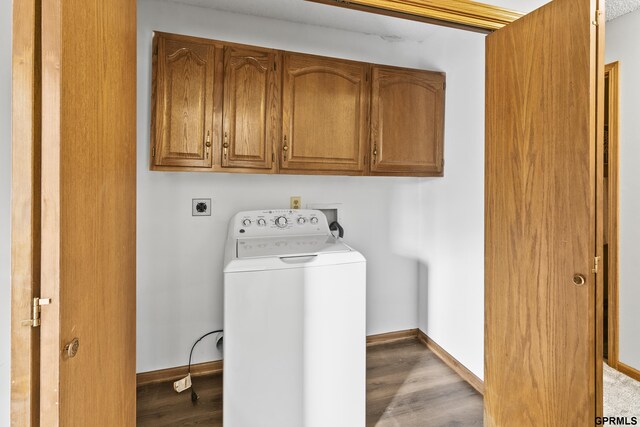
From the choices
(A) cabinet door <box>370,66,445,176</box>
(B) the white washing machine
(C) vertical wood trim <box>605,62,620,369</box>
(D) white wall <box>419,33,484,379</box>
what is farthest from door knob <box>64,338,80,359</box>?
(C) vertical wood trim <box>605,62,620,369</box>

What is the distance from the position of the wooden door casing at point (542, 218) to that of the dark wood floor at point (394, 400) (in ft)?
1.28

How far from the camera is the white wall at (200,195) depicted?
6.92ft

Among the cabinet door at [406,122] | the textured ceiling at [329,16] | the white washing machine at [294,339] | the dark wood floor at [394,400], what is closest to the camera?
the white washing machine at [294,339]

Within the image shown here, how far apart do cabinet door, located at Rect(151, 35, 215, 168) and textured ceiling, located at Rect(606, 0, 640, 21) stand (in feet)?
7.49

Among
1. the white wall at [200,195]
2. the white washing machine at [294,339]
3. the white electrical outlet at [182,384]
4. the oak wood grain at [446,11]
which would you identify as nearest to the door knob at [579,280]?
the white washing machine at [294,339]

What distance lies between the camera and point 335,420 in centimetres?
165

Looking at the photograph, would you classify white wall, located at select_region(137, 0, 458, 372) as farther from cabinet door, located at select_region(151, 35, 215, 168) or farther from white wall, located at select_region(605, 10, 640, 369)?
white wall, located at select_region(605, 10, 640, 369)

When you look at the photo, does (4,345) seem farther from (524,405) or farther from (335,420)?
(524,405)

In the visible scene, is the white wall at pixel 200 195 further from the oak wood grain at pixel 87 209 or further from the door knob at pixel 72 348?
the door knob at pixel 72 348

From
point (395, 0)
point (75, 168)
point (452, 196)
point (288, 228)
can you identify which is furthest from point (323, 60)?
point (75, 168)

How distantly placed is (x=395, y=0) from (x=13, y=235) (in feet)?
4.47

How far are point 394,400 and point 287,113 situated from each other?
1815 millimetres

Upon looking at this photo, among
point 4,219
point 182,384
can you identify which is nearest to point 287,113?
point 4,219

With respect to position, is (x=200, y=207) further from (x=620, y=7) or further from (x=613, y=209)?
(x=620, y=7)
